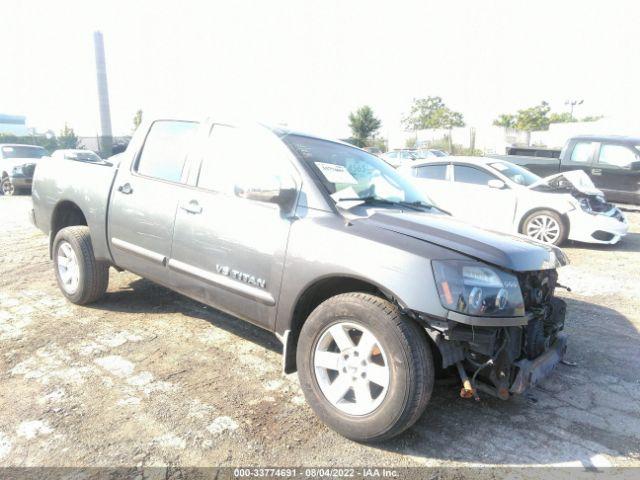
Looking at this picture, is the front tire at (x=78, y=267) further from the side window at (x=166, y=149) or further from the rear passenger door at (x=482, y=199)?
the rear passenger door at (x=482, y=199)

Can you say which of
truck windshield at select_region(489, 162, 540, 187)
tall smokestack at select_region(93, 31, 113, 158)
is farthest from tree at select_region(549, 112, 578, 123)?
truck windshield at select_region(489, 162, 540, 187)

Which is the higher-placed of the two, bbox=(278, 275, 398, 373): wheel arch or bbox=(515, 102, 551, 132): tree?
bbox=(515, 102, 551, 132): tree

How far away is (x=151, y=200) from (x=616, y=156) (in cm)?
1088

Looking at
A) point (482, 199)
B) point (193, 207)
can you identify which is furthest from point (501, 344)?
point (482, 199)

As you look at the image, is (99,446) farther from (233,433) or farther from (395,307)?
(395,307)

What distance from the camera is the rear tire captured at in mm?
7977

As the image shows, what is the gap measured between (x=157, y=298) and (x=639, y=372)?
14.0 ft

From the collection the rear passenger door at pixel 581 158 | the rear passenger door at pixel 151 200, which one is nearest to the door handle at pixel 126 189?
the rear passenger door at pixel 151 200

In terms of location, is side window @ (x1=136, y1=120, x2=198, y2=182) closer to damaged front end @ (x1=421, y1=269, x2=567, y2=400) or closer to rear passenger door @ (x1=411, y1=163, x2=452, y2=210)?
damaged front end @ (x1=421, y1=269, x2=567, y2=400)

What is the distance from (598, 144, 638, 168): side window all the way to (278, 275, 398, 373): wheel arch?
34.3 ft

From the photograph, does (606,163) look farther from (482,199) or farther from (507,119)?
(507,119)

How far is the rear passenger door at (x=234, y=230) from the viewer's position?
3082mm

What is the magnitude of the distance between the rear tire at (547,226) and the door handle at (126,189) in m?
6.49

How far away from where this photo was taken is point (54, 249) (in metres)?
4.77
